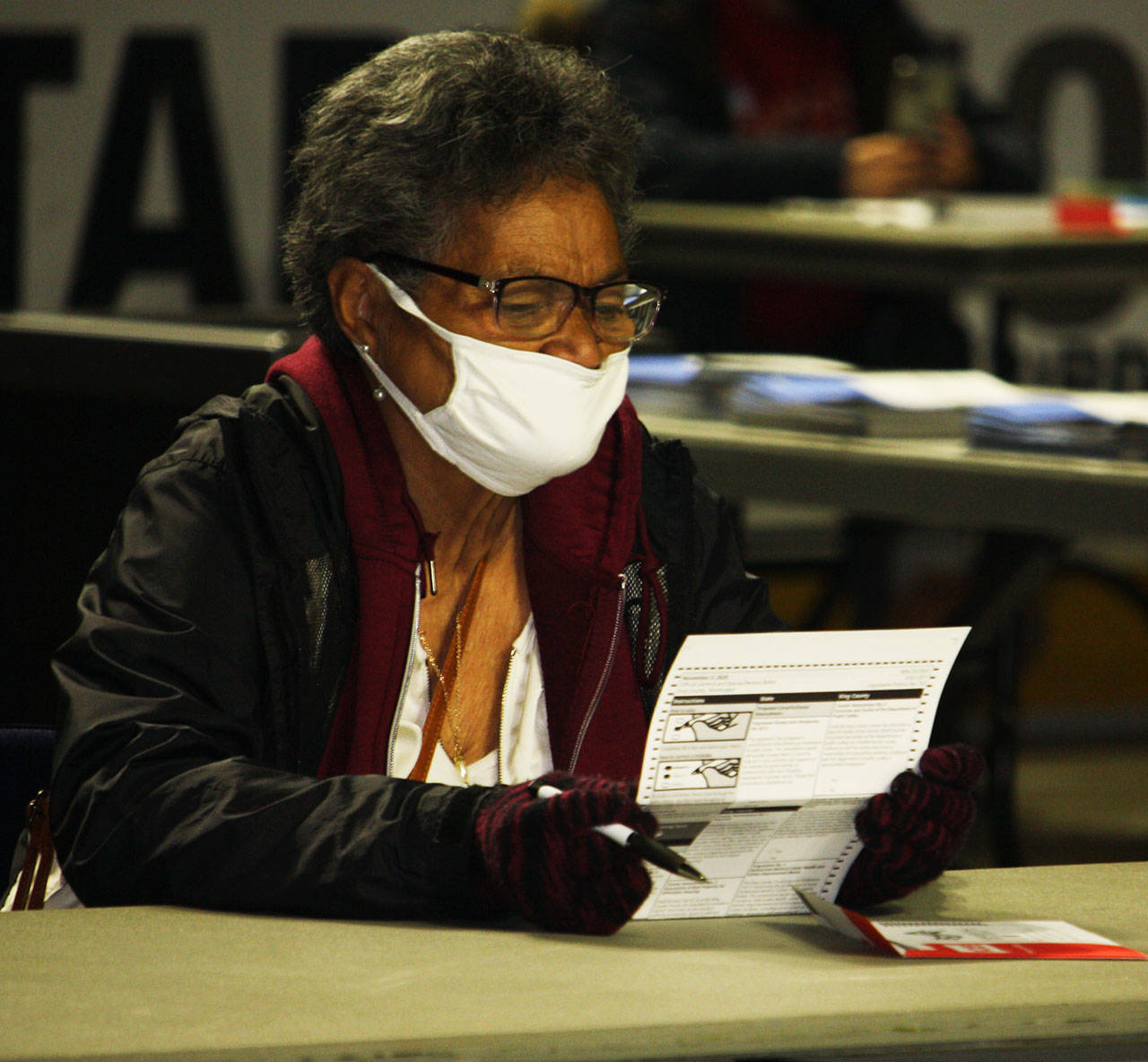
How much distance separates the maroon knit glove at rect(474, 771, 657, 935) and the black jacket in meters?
0.05

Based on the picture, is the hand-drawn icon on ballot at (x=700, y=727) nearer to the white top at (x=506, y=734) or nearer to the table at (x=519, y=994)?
the table at (x=519, y=994)

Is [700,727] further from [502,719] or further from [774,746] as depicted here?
[502,719]

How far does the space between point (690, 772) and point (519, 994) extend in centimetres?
20

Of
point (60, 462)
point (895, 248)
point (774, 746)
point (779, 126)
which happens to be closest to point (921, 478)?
point (895, 248)

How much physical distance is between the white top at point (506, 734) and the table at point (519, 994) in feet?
1.54

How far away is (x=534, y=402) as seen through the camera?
74.7 inches

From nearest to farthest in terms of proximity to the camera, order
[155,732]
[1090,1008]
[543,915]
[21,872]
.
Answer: [1090,1008], [543,915], [155,732], [21,872]

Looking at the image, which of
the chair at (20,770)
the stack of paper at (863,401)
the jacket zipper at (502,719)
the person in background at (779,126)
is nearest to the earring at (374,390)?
the jacket zipper at (502,719)

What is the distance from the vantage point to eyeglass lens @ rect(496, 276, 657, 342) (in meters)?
1.85

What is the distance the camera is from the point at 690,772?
4.50ft

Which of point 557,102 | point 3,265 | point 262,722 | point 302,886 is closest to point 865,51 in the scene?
point 3,265

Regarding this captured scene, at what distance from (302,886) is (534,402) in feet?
1.92

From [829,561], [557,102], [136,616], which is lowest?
[829,561]

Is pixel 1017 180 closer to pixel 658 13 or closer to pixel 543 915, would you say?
pixel 658 13
